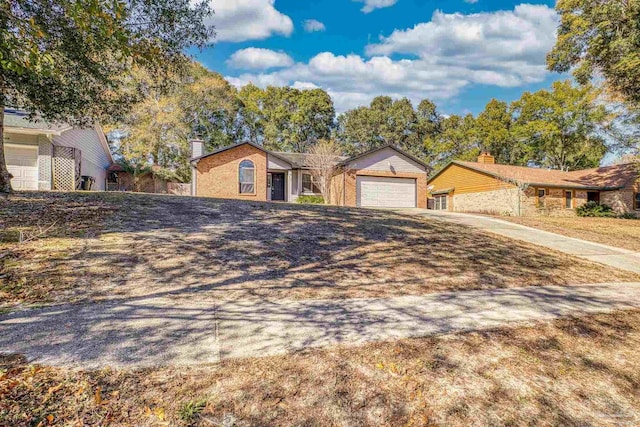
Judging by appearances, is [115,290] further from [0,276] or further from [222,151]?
[222,151]

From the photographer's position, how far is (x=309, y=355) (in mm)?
2836

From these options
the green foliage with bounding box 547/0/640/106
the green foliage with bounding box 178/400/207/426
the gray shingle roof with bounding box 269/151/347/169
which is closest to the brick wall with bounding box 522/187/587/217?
the green foliage with bounding box 547/0/640/106

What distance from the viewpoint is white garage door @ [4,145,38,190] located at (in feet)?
47.7

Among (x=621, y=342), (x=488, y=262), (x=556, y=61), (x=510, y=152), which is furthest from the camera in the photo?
(x=510, y=152)

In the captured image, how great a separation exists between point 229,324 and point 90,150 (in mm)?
21136

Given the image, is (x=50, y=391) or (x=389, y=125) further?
(x=389, y=125)

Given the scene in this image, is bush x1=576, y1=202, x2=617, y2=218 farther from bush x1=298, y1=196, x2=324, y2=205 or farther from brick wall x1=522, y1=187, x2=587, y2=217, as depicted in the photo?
bush x1=298, y1=196, x2=324, y2=205

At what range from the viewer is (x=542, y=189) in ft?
77.3

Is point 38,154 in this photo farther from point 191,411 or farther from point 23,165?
point 191,411

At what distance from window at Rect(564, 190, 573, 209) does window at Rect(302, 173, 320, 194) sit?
17539 millimetres

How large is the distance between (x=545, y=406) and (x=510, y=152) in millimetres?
39566

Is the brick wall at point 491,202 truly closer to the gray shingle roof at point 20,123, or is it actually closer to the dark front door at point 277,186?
the dark front door at point 277,186

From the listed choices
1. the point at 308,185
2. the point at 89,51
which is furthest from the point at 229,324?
the point at 308,185

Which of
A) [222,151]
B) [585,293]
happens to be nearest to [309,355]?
[585,293]
